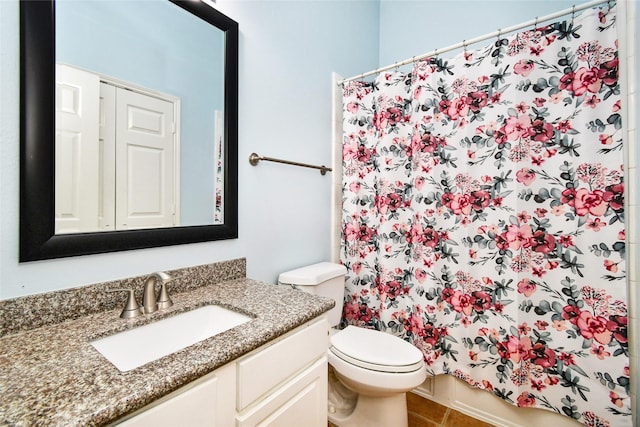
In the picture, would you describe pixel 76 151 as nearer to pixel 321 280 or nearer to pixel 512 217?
pixel 321 280

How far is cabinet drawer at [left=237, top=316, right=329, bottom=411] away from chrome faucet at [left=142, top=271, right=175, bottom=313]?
A: 1.29 feet

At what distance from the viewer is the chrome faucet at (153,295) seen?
0.92 metres

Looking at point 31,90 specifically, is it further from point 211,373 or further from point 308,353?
point 308,353

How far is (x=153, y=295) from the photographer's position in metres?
0.93

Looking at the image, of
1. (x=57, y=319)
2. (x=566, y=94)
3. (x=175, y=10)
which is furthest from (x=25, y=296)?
(x=566, y=94)

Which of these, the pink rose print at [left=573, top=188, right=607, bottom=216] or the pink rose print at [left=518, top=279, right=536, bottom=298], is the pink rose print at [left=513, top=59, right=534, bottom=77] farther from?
the pink rose print at [left=518, top=279, right=536, bottom=298]

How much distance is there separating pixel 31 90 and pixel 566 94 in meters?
1.91

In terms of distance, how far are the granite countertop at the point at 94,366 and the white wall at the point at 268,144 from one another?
6.6 inches

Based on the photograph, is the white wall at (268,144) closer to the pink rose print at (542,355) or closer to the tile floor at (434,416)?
the tile floor at (434,416)

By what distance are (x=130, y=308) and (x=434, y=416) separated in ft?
5.27

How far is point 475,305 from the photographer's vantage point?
4.72 ft

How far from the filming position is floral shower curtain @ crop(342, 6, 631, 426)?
1.17 m

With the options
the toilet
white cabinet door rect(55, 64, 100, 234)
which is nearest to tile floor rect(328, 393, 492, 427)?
the toilet

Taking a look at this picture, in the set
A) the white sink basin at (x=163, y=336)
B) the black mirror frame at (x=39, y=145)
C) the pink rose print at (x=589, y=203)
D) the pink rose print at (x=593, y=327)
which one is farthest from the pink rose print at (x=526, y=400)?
the black mirror frame at (x=39, y=145)
